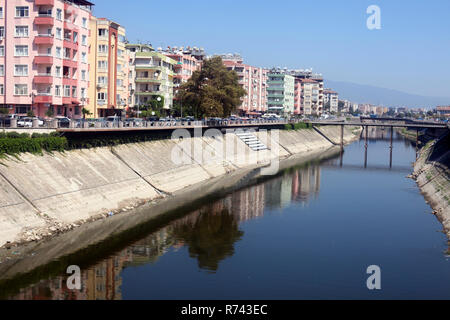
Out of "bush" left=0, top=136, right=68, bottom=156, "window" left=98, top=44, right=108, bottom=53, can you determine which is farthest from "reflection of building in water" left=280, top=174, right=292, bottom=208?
"window" left=98, top=44, right=108, bottom=53

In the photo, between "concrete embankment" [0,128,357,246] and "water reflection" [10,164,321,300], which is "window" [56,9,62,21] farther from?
"water reflection" [10,164,321,300]

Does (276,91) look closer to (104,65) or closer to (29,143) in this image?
Answer: (104,65)

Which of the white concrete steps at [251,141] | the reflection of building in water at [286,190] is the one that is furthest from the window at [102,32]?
the white concrete steps at [251,141]

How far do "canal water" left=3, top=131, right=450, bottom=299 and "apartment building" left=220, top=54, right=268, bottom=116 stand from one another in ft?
303

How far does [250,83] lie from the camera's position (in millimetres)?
162000

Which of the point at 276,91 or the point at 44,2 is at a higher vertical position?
the point at 44,2

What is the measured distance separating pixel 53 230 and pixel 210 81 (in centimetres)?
5459

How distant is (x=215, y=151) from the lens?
85875 millimetres

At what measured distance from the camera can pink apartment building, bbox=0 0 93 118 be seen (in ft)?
202

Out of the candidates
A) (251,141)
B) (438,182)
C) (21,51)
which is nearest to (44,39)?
(21,51)

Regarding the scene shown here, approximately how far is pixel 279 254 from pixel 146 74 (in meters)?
71.7

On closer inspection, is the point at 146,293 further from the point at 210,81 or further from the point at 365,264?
the point at 210,81

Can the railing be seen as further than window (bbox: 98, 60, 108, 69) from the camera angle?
No

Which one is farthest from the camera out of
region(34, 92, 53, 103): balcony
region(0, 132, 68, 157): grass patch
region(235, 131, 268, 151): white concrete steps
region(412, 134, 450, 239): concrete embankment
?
region(235, 131, 268, 151): white concrete steps
